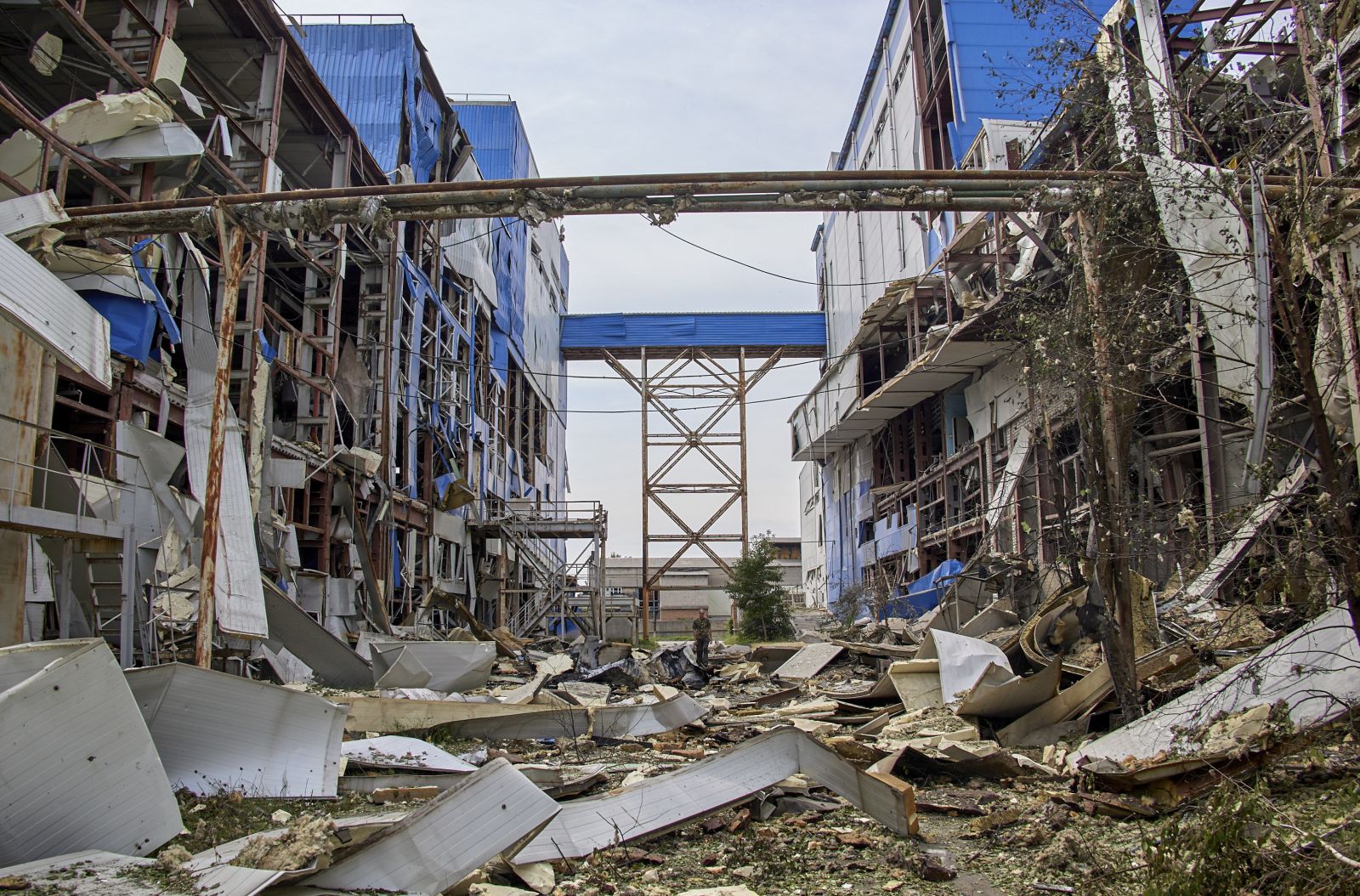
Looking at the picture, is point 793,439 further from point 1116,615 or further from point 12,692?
point 12,692

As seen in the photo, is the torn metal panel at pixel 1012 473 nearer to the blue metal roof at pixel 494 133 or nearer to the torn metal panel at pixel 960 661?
the torn metal panel at pixel 960 661

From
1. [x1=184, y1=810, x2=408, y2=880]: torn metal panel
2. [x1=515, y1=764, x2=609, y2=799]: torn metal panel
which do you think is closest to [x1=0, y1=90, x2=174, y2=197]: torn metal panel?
[x1=184, y1=810, x2=408, y2=880]: torn metal panel

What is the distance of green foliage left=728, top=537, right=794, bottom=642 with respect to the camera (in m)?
26.0

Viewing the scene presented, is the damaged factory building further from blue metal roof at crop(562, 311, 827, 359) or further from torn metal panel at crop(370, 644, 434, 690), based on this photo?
blue metal roof at crop(562, 311, 827, 359)

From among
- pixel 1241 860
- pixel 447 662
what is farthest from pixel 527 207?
pixel 1241 860

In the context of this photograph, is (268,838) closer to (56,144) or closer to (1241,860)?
(1241,860)

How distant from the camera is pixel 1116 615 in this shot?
6.98 m

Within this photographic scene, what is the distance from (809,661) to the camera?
14.3m

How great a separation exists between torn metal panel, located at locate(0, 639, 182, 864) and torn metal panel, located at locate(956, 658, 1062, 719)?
5934 millimetres

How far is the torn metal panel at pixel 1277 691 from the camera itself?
5.04 meters

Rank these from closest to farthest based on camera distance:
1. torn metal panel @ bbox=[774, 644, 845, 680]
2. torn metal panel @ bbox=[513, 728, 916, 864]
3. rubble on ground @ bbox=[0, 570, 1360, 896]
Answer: rubble on ground @ bbox=[0, 570, 1360, 896]
torn metal panel @ bbox=[513, 728, 916, 864]
torn metal panel @ bbox=[774, 644, 845, 680]

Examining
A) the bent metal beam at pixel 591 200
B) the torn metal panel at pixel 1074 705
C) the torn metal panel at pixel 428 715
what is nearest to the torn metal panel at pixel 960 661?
the torn metal panel at pixel 1074 705

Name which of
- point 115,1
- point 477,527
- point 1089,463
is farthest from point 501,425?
point 1089,463

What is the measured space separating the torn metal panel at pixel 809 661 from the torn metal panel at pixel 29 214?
10.9 meters
